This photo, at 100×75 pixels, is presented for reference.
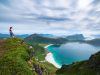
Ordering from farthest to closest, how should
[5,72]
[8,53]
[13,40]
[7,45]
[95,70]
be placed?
[95,70], [13,40], [7,45], [8,53], [5,72]

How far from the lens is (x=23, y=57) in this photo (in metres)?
53.3

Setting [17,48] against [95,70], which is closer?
[17,48]

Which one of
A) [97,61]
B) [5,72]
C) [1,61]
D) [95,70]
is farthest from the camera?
[97,61]

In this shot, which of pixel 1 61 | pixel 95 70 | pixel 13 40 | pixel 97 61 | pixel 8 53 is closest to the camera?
pixel 1 61

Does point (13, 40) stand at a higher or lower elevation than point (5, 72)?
higher

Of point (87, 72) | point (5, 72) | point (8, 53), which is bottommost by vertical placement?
point (87, 72)

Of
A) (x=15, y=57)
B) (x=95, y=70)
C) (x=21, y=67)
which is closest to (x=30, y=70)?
(x=21, y=67)

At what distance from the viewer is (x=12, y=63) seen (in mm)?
47469

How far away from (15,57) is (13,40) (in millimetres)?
16836

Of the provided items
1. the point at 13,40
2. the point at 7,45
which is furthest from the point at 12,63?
the point at 13,40

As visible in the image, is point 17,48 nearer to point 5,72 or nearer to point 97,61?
point 5,72

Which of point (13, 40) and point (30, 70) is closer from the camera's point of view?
point (30, 70)

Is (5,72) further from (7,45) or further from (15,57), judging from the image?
(7,45)

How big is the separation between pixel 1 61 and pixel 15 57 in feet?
12.6
